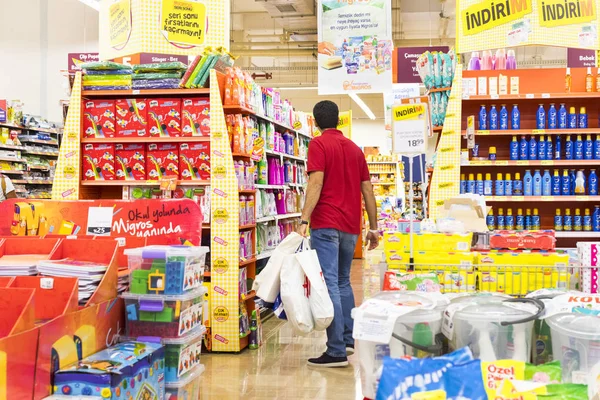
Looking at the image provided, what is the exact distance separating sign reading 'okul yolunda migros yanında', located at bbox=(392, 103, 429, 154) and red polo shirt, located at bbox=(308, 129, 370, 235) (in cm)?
73

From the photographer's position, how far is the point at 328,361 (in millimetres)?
5094

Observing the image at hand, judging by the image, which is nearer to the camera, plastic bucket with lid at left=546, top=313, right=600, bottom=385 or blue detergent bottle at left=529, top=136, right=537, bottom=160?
plastic bucket with lid at left=546, top=313, right=600, bottom=385

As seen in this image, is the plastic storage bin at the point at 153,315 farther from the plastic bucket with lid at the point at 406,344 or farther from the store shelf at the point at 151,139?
the store shelf at the point at 151,139

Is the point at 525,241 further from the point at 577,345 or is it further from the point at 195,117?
the point at 195,117

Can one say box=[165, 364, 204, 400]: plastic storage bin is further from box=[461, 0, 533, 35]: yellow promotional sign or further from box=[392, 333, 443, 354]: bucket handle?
box=[461, 0, 533, 35]: yellow promotional sign


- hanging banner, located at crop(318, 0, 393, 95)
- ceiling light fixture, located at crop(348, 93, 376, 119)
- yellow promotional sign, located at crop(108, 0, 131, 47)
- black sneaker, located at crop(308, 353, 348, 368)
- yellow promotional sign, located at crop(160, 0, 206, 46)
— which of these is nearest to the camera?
black sneaker, located at crop(308, 353, 348, 368)

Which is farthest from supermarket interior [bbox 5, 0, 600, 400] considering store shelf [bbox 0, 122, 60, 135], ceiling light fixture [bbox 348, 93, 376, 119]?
ceiling light fixture [bbox 348, 93, 376, 119]

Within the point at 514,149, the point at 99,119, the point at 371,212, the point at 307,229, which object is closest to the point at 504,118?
the point at 514,149

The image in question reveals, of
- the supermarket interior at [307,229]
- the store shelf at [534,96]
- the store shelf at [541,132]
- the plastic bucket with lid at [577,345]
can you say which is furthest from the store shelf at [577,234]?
the plastic bucket with lid at [577,345]

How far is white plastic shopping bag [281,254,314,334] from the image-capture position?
4.41 metres

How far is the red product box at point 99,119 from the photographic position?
580 cm

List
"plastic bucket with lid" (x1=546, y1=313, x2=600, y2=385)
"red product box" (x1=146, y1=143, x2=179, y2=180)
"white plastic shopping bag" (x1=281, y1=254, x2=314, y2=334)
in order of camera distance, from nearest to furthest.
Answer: "plastic bucket with lid" (x1=546, y1=313, x2=600, y2=385), "white plastic shopping bag" (x1=281, y1=254, x2=314, y2=334), "red product box" (x1=146, y1=143, x2=179, y2=180)

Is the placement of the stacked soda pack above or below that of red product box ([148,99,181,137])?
below

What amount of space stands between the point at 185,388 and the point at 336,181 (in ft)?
7.73
